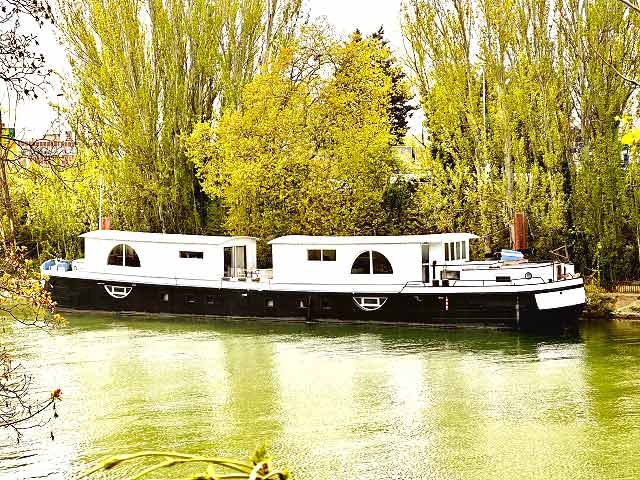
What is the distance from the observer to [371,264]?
792 inches

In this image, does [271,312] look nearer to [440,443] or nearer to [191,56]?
[191,56]

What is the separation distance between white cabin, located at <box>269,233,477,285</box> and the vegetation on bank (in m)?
2.78

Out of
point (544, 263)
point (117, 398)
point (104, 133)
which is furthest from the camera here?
point (104, 133)

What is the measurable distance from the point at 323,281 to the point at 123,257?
485 cm

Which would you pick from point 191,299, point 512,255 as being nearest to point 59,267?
point 191,299

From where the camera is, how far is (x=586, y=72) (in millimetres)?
21516

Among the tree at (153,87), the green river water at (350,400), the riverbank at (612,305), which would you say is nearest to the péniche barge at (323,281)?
the green river water at (350,400)

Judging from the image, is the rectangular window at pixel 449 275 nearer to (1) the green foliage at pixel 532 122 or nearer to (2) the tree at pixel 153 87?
(1) the green foliage at pixel 532 122

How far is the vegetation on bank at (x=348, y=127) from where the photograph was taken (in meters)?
21.6

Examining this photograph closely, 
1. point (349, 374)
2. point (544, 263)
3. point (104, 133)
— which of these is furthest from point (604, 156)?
point (104, 133)

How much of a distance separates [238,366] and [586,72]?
11.2m

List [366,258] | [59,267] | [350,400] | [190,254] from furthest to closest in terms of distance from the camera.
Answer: [59,267] < [190,254] < [366,258] < [350,400]

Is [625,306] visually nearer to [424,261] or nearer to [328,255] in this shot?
[424,261]

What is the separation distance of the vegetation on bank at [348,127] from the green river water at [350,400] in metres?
4.60
